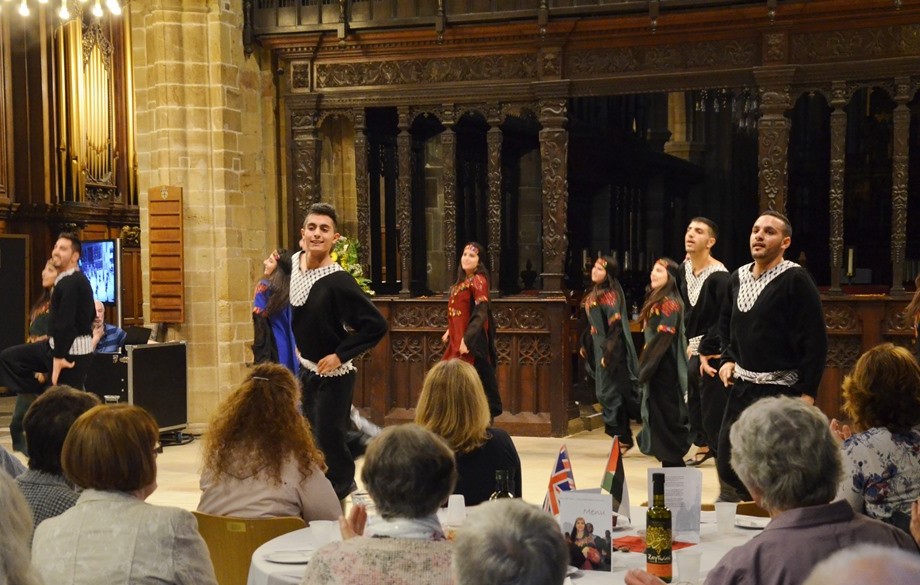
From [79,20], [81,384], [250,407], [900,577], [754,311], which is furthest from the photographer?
[79,20]

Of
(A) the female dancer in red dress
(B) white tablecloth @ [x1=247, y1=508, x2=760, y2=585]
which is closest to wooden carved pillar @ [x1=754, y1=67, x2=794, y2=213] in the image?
(A) the female dancer in red dress

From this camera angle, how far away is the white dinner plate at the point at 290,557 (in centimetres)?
332

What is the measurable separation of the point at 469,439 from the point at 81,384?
5204 millimetres

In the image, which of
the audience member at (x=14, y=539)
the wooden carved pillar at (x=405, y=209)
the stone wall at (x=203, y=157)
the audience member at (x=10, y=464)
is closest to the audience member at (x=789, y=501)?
the audience member at (x=14, y=539)

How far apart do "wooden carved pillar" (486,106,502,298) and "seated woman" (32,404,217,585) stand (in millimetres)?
7466

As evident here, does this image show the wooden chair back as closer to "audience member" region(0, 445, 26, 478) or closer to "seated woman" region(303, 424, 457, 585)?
"audience member" region(0, 445, 26, 478)

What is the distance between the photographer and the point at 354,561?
253cm

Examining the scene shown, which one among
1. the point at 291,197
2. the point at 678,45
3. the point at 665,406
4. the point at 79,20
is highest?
the point at 79,20

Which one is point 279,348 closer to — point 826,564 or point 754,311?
point 754,311

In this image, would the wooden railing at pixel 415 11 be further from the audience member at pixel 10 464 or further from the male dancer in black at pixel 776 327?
the audience member at pixel 10 464

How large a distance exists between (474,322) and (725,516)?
5.56 metres

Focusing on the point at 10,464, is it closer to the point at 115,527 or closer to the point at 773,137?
the point at 115,527

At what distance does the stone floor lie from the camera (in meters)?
7.73

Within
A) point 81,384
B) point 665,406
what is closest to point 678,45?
point 665,406
